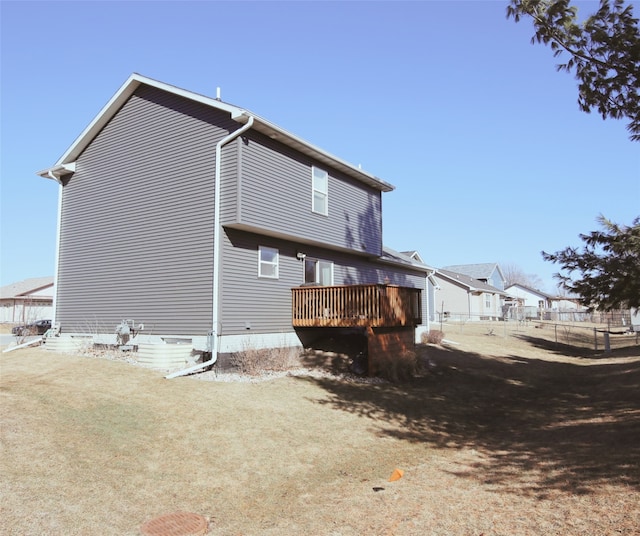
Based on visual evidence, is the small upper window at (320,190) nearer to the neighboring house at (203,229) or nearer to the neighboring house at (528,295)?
the neighboring house at (203,229)

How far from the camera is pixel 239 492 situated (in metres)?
6.85

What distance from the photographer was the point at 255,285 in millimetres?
15219

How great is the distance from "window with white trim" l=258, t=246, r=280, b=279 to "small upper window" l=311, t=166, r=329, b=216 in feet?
8.13

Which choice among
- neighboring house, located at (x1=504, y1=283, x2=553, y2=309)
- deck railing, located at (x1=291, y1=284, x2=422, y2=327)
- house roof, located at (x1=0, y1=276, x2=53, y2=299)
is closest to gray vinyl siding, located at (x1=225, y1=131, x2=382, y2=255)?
deck railing, located at (x1=291, y1=284, x2=422, y2=327)

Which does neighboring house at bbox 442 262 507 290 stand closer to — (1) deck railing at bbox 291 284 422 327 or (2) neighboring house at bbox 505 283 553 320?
(2) neighboring house at bbox 505 283 553 320

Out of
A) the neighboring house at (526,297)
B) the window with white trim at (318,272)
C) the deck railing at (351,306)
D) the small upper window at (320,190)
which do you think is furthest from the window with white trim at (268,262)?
the neighboring house at (526,297)

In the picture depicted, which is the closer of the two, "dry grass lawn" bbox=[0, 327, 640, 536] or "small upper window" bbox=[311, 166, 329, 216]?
"dry grass lawn" bbox=[0, 327, 640, 536]

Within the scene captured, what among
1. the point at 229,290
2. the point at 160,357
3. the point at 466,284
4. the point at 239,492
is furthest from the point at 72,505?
the point at 466,284

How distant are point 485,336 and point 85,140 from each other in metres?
24.5

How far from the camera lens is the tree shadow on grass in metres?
6.91

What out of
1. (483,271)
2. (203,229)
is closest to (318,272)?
(203,229)

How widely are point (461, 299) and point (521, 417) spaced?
38.5 m

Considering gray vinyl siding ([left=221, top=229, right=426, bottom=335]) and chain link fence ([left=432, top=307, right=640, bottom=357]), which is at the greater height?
gray vinyl siding ([left=221, top=229, right=426, bottom=335])

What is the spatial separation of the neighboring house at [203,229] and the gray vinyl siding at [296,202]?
0.06 m
